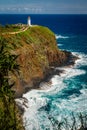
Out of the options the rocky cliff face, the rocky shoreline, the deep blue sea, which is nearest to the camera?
the deep blue sea

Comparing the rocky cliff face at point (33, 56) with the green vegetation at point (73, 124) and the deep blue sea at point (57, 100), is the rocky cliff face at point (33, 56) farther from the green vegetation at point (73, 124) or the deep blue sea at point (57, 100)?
the green vegetation at point (73, 124)

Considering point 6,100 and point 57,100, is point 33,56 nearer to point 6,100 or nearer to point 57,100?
point 57,100

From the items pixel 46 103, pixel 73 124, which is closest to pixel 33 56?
pixel 46 103

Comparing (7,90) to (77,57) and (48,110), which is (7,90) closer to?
(48,110)

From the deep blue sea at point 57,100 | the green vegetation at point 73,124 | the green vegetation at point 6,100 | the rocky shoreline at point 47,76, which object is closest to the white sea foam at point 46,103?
the deep blue sea at point 57,100

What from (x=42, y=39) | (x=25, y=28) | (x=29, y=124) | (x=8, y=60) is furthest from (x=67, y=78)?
(x=8, y=60)

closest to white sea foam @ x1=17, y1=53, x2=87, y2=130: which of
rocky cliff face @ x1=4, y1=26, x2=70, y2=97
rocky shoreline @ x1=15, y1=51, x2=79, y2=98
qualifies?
rocky shoreline @ x1=15, y1=51, x2=79, y2=98

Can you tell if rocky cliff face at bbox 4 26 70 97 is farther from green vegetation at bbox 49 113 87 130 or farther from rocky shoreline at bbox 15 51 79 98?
green vegetation at bbox 49 113 87 130

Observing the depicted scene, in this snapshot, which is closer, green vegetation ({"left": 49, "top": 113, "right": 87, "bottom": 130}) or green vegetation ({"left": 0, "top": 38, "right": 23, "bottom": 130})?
green vegetation ({"left": 49, "top": 113, "right": 87, "bottom": 130})
